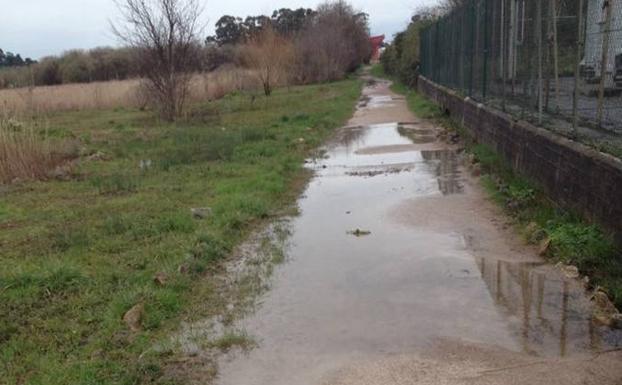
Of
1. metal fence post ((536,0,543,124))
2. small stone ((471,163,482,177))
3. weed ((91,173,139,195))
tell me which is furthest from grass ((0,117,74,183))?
metal fence post ((536,0,543,124))

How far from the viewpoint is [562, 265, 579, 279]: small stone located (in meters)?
4.91

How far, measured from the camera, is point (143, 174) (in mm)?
10203

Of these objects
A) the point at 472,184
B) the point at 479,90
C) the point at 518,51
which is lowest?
the point at 472,184

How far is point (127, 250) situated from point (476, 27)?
31.6 feet

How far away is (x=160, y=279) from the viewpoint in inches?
199

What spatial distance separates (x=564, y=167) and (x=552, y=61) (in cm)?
235

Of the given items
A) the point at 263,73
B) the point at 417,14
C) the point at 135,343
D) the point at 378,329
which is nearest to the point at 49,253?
the point at 135,343

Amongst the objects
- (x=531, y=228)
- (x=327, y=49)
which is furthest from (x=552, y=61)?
(x=327, y=49)

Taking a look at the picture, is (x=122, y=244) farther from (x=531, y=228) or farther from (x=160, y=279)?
(x=531, y=228)

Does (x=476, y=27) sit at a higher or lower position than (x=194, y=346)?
higher

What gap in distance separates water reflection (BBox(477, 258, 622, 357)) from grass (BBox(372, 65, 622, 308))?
0.71 ft

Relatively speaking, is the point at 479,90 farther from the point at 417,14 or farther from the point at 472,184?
the point at 417,14

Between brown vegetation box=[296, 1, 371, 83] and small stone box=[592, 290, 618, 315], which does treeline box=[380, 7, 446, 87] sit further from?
small stone box=[592, 290, 618, 315]

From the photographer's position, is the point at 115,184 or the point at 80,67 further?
the point at 80,67
